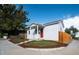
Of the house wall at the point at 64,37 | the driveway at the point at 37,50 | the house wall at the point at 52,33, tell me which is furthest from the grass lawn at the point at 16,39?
the house wall at the point at 64,37

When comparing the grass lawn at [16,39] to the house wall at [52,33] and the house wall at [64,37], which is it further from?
the house wall at [64,37]

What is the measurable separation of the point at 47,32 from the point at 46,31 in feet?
0.08

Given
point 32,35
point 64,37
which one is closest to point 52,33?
point 64,37

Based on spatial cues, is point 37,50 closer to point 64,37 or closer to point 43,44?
point 43,44

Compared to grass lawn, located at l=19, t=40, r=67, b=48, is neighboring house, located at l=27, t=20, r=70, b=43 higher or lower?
higher

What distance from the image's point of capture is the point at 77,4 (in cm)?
473

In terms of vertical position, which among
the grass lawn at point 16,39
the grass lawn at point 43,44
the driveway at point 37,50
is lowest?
the driveway at point 37,50

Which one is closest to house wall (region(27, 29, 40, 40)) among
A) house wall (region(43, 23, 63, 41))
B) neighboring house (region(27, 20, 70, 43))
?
neighboring house (region(27, 20, 70, 43))

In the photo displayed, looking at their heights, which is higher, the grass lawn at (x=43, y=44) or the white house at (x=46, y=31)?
the white house at (x=46, y=31)

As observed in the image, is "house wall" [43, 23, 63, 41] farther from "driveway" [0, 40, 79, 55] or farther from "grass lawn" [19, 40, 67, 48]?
"driveway" [0, 40, 79, 55]

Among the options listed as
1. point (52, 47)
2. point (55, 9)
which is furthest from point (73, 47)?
point (55, 9)

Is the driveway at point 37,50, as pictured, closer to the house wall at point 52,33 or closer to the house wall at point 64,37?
the house wall at point 64,37

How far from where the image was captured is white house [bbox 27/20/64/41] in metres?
4.83

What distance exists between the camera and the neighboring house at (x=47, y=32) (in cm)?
483
